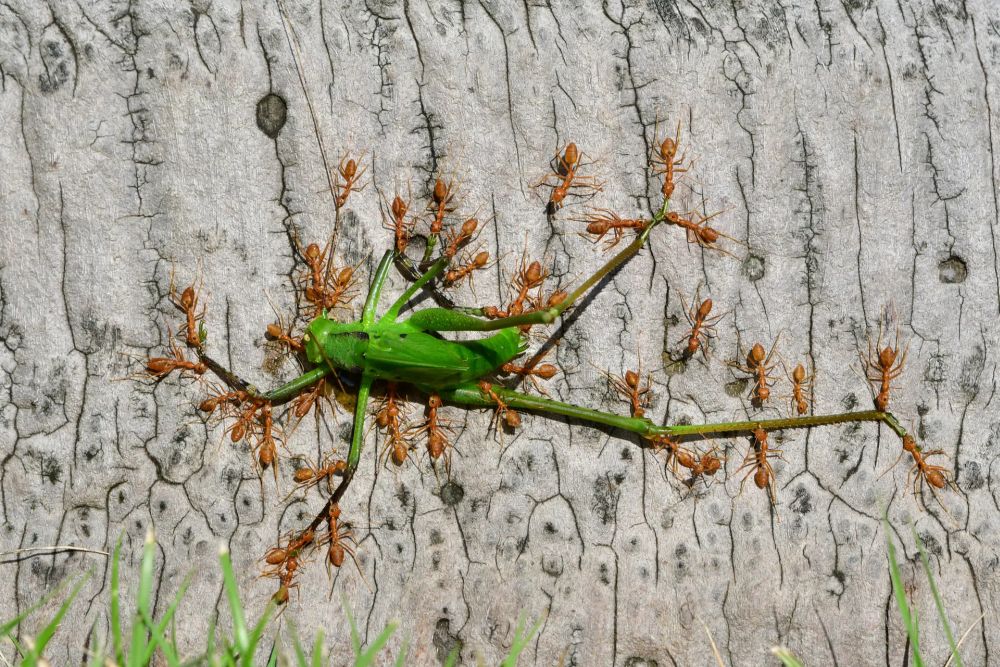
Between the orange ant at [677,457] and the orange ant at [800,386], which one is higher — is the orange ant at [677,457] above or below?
below

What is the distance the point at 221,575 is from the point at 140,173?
1970 millimetres

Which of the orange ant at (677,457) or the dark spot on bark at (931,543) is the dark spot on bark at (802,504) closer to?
the orange ant at (677,457)

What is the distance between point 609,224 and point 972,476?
2.20m

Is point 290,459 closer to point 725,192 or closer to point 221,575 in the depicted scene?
point 221,575

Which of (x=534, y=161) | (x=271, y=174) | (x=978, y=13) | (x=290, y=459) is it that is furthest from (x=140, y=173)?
(x=978, y=13)

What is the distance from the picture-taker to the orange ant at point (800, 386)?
154 inches

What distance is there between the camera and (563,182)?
12.9ft

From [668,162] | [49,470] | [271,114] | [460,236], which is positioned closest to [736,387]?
[668,162]

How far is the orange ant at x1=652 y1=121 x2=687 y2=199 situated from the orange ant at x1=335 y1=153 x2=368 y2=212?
1454 mm

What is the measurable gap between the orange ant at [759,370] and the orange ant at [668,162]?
885mm

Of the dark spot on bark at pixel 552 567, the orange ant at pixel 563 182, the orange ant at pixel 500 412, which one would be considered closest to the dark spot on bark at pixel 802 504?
the dark spot on bark at pixel 552 567

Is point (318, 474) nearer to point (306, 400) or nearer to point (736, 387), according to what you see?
point (306, 400)

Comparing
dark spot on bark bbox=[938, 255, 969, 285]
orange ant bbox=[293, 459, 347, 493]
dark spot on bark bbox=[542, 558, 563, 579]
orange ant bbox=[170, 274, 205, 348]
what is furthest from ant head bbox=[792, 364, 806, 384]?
orange ant bbox=[170, 274, 205, 348]

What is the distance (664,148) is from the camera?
12.8ft
